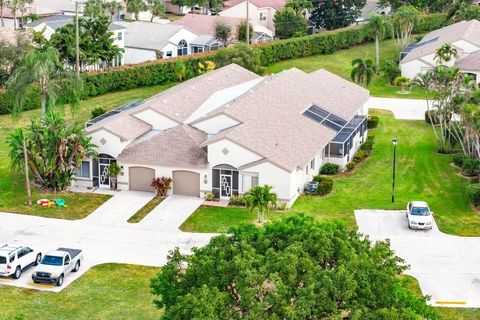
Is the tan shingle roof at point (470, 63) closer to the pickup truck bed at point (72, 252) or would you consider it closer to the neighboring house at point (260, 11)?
the neighboring house at point (260, 11)

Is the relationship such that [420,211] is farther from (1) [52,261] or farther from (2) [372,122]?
(2) [372,122]

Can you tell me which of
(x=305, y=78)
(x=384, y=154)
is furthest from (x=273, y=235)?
(x=305, y=78)

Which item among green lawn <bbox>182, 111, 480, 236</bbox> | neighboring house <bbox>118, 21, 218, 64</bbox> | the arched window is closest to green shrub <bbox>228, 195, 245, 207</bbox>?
green lawn <bbox>182, 111, 480, 236</bbox>

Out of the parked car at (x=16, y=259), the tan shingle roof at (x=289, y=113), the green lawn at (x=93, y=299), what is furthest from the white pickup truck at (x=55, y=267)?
the tan shingle roof at (x=289, y=113)

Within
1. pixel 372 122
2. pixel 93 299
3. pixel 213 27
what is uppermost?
pixel 213 27

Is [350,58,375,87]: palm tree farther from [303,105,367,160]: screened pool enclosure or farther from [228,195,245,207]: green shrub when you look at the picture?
[228,195,245,207]: green shrub

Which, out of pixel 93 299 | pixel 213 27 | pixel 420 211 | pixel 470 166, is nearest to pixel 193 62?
pixel 213 27
